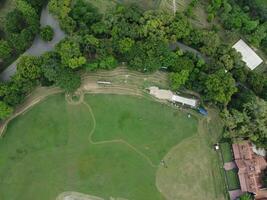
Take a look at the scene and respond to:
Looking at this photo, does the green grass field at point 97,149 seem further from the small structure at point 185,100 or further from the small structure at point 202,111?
the small structure at point 185,100

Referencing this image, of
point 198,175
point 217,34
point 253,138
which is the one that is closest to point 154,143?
point 198,175

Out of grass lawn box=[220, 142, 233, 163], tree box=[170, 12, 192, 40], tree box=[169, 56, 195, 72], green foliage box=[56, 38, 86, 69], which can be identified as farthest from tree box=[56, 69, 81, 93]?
grass lawn box=[220, 142, 233, 163]

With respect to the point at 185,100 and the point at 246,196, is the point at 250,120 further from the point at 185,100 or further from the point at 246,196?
the point at 246,196

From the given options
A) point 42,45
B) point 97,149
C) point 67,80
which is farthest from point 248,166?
point 42,45

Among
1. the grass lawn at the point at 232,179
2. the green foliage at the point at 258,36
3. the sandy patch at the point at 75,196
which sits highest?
the green foliage at the point at 258,36

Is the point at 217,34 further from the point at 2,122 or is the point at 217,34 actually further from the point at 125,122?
the point at 2,122

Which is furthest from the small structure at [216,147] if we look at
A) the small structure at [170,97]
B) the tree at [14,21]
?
the tree at [14,21]

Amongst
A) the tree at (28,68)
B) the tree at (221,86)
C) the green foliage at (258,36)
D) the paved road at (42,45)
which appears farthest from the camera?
the green foliage at (258,36)
